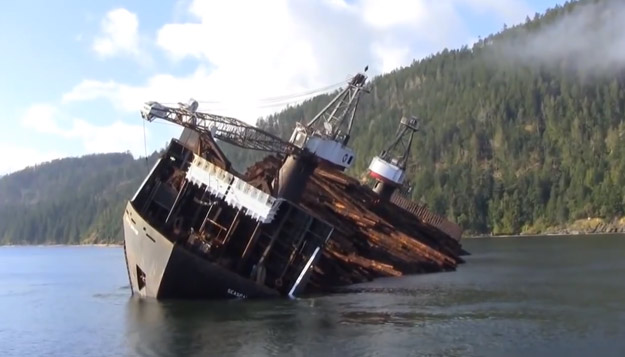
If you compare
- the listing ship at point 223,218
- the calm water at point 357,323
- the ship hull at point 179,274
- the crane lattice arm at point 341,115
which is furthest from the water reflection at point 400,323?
the crane lattice arm at point 341,115

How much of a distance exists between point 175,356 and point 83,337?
8574mm

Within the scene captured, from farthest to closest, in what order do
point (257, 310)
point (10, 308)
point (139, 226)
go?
point (10, 308) → point (139, 226) → point (257, 310)

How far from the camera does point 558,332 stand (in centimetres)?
3353

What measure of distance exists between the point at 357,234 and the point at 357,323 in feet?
76.8

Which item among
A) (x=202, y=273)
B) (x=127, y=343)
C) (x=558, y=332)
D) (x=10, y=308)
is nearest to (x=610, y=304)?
(x=558, y=332)

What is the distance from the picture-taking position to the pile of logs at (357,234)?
54156 millimetres

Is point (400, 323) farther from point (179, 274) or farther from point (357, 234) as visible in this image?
point (357, 234)

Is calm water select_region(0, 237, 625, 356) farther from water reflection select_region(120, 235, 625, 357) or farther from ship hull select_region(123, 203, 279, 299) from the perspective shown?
ship hull select_region(123, 203, 279, 299)

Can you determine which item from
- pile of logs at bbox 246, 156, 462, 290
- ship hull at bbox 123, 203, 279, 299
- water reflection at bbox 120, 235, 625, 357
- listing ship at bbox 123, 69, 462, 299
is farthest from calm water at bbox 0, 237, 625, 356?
pile of logs at bbox 246, 156, 462, 290

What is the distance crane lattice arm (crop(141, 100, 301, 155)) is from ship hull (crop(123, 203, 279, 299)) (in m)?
5.41

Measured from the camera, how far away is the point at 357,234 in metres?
59.4

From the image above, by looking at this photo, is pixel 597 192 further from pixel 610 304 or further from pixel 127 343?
pixel 127 343

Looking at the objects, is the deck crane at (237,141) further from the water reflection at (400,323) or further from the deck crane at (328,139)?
the water reflection at (400,323)

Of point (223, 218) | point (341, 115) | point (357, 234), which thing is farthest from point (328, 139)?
point (357, 234)
